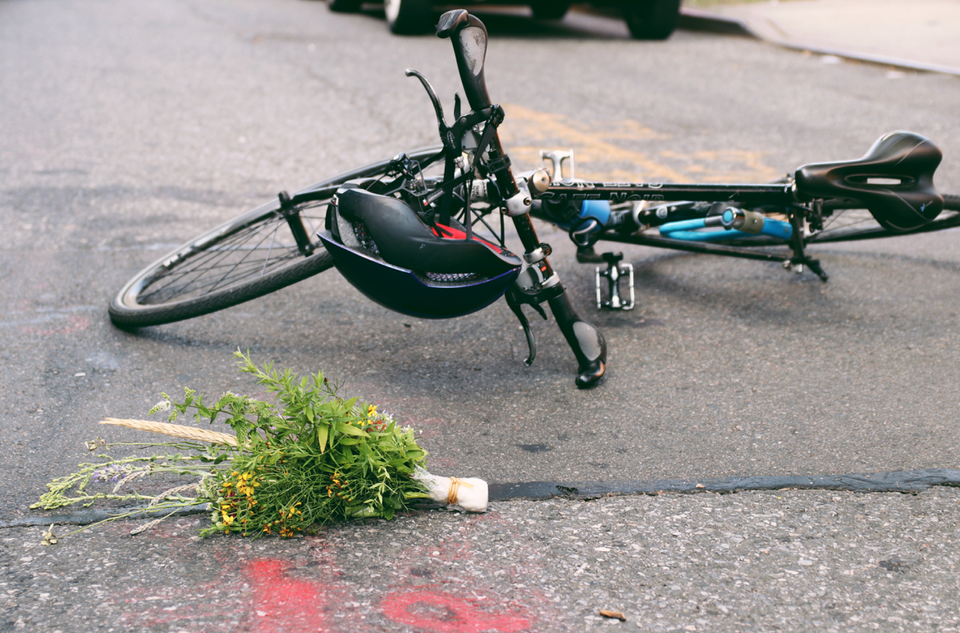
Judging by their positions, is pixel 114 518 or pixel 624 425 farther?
pixel 624 425

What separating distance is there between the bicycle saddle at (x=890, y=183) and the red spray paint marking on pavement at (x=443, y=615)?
2330 mm

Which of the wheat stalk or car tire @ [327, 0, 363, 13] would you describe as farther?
car tire @ [327, 0, 363, 13]

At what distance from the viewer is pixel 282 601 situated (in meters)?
2.02

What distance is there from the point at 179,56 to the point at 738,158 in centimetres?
624

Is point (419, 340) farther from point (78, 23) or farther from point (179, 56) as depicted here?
point (78, 23)

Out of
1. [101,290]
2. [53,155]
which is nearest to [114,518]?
[101,290]

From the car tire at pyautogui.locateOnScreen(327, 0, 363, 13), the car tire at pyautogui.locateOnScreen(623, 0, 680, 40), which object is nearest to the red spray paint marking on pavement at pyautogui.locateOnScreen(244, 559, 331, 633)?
the car tire at pyautogui.locateOnScreen(623, 0, 680, 40)

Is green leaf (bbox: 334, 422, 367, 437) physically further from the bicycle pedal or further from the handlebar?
the bicycle pedal

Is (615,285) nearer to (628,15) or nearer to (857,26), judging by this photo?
(628,15)

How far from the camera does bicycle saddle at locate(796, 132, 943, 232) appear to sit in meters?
3.43

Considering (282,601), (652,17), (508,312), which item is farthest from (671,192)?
(652,17)

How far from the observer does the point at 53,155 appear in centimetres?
583

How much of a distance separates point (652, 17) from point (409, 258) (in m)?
9.01

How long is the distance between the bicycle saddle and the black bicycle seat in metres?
1.60
